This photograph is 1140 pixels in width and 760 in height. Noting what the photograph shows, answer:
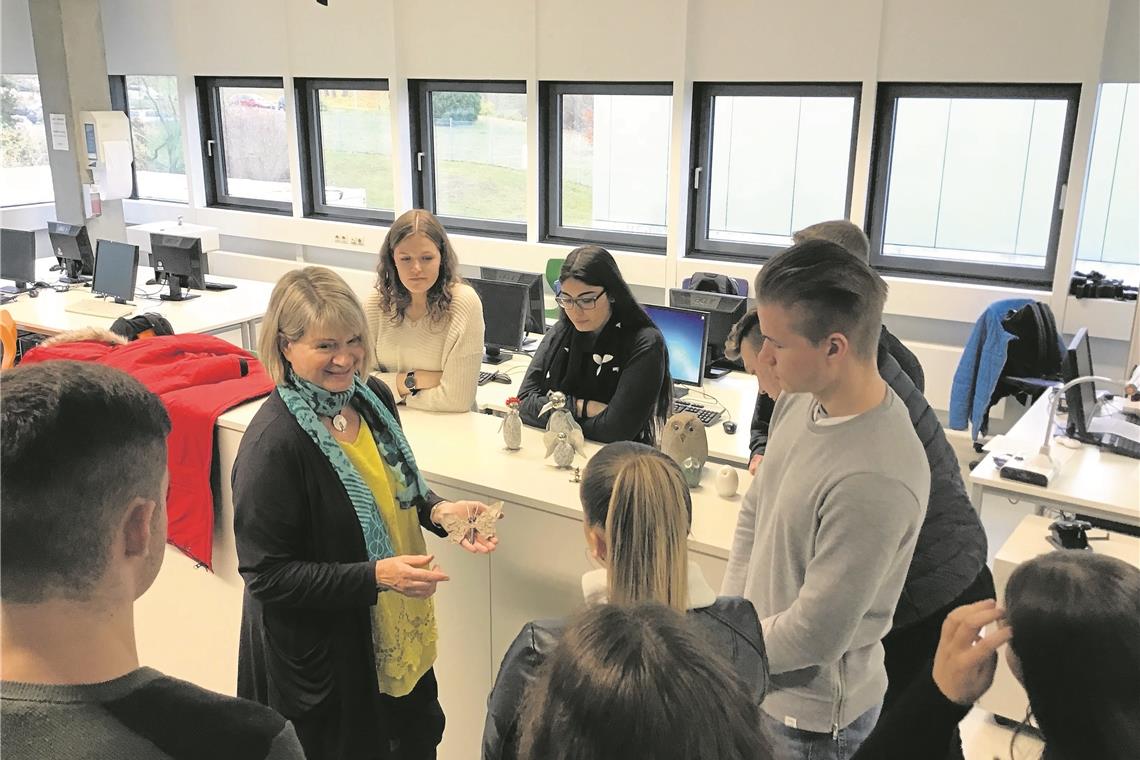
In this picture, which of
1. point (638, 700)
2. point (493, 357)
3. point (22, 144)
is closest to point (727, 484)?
point (638, 700)

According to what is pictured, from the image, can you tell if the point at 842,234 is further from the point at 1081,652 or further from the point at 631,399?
the point at 1081,652

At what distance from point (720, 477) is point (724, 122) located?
4622 mm

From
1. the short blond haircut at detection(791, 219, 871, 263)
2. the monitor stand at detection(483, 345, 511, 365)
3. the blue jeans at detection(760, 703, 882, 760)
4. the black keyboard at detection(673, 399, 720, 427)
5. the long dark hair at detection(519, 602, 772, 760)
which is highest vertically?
the short blond haircut at detection(791, 219, 871, 263)

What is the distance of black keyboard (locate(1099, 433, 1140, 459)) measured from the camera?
371 cm

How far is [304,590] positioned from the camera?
67.6 inches

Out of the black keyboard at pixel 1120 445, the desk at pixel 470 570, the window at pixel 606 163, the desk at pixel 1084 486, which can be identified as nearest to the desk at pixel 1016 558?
the desk at pixel 1084 486

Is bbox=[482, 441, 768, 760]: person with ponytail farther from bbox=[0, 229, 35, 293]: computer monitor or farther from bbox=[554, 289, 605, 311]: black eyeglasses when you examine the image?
bbox=[0, 229, 35, 293]: computer monitor

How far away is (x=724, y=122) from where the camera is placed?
6.31 metres

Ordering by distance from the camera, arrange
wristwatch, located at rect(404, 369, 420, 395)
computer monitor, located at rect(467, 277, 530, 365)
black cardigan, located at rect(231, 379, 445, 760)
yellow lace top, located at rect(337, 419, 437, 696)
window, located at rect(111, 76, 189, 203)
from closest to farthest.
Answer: black cardigan, located at rect(231, 379, 445, 760), yellow lace top, located at rect(337, 419, 437, 696), wristwatch, located at rect(404, 369, 420, 395), computer monitor, located at rect(467, 277, 530, 365), window, located at rect(111, 76, 189, 203)

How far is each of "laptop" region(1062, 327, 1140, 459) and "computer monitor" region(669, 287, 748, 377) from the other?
1.42 metres

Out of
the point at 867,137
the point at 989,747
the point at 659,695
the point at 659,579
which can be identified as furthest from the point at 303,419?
the point at 867,137

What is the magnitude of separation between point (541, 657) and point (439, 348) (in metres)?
1.65

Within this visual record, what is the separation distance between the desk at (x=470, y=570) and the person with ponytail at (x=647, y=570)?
1.88ft

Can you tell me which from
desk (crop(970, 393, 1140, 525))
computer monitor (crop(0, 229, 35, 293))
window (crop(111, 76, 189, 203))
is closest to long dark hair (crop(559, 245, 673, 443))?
desk (crop(970, 393, 1140, 525))
